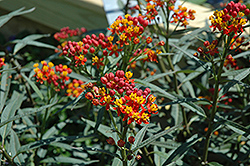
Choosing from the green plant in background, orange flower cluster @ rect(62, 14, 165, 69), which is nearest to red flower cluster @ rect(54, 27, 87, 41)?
the green plant in background

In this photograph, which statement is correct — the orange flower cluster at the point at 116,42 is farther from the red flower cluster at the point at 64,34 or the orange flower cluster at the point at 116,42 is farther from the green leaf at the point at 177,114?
the red flower cluster at the point at 64,34

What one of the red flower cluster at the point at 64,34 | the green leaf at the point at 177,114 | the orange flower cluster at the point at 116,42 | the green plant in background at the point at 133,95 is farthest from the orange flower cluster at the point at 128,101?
the red flower cluster at the point at 64,34

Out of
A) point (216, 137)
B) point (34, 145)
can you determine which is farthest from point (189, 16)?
point (34, 145)

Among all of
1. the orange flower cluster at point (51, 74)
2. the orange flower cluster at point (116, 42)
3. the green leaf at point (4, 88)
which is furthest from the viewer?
the green leaf at point (4, 88)

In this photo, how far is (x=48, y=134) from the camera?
1.96 meters

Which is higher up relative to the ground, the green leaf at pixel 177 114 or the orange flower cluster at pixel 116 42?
the orange flower cluster at pixel 116 42

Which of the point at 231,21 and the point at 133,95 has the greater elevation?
the point at 231,21

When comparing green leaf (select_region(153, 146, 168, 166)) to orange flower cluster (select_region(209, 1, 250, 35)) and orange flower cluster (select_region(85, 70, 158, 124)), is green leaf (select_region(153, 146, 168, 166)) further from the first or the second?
orange flower cluster (select_region(209, 1, 250, 35))

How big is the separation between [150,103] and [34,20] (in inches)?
119

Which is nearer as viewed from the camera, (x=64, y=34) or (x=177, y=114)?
(x=177, y=114)

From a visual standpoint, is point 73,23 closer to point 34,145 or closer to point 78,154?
point 78,154

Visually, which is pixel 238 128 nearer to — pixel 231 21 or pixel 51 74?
pixel 231 21

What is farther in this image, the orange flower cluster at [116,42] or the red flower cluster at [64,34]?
the red flower cluster at [64,34]

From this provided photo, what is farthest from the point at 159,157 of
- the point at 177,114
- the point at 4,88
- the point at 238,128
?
the point at 4,88
